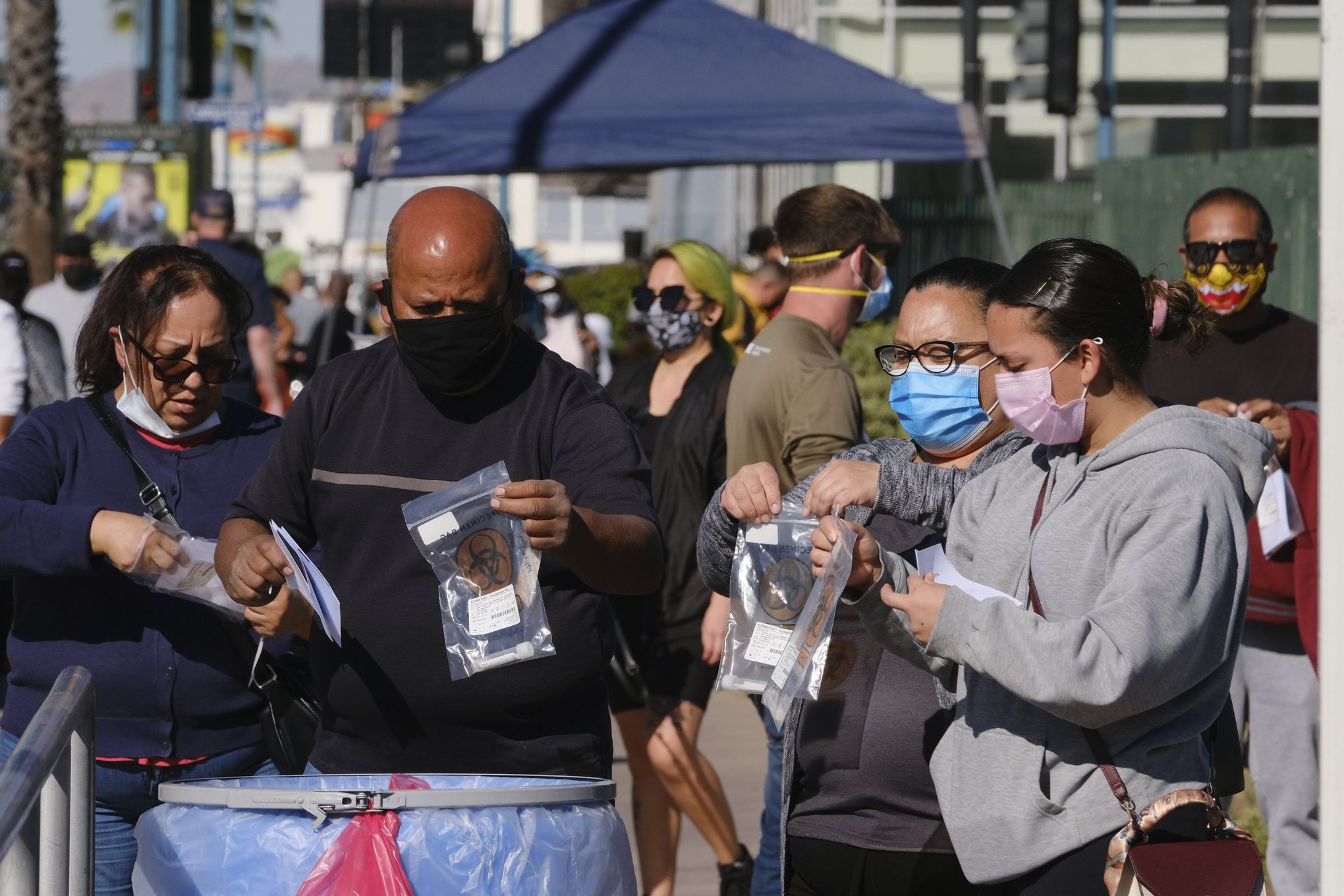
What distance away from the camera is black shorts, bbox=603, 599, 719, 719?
5547 millimetres

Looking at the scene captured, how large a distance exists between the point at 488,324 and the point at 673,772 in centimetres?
279

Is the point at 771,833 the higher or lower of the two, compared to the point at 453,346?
lower

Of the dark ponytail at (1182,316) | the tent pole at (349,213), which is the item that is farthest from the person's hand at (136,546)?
the tent pole at (349,213)

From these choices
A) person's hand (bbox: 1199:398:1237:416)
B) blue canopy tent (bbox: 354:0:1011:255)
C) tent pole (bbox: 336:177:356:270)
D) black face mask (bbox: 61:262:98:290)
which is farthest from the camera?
black face mask (bbox: 61:262:98:290)

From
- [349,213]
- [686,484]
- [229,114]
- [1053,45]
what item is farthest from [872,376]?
[229,114]

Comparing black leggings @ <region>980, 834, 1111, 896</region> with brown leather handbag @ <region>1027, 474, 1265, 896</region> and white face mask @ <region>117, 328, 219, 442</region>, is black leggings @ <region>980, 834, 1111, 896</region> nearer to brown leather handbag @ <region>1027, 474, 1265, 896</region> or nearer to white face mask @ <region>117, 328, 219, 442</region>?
brown leather handbag @ <region>1027, 474, 1265, 896</region>

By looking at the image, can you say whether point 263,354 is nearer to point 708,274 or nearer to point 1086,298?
point 708,274

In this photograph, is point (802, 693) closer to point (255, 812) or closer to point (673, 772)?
point (255, 812)

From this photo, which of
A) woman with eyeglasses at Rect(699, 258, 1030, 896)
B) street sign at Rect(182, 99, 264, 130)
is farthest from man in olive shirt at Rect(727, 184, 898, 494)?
street sign at Rect(182, 99, 264, 130)

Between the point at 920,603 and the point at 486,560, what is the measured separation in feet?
2.29

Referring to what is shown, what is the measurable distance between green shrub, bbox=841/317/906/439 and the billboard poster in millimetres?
9786

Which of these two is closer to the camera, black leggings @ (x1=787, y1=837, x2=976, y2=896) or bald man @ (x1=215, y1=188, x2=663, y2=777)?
bald man @ (x1=215, y1=188, x2=663, y2=777)

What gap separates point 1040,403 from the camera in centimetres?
284

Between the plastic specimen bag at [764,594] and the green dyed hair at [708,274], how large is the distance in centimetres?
307
